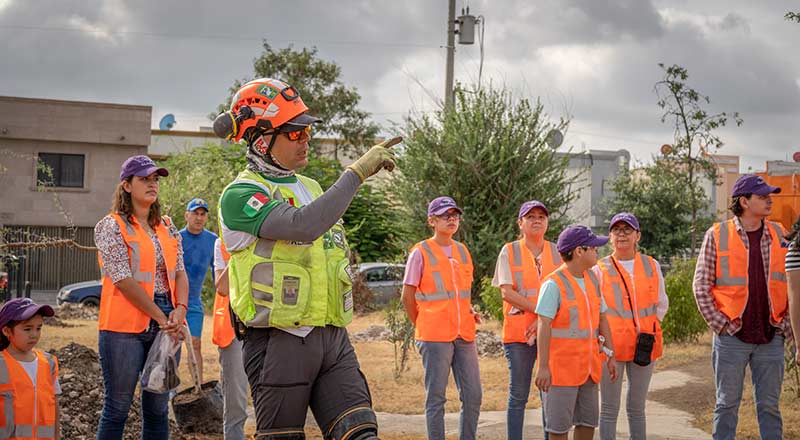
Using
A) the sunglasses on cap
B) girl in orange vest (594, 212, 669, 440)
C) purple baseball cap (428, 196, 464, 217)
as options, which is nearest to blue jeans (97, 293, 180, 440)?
the sunglasses on cap

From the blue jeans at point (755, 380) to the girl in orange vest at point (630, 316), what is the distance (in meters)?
0.57

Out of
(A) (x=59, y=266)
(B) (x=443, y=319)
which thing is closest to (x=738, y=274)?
(B) (x=443, y=319)

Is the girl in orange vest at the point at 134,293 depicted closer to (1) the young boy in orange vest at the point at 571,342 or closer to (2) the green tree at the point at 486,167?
(1) the young boy in orange vest at the point at 571,342

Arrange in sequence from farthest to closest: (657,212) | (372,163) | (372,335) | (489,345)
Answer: (657,212) → (372,335) → (489,345) → (372,163)

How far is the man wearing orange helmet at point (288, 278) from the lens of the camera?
3727 millimetres

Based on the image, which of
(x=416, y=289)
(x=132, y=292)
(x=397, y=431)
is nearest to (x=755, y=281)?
(x=416, y=289)

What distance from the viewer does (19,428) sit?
17.8 feet

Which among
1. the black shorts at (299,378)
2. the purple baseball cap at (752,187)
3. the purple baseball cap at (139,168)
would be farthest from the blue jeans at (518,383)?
the black shorts at (299,378)

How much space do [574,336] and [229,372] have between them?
2.73 meters

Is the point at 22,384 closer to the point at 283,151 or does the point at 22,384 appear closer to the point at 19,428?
the point at 19,428

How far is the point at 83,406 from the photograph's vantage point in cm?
769

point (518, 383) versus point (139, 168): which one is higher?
point (139, 168)

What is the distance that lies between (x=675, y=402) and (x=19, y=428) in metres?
7.55

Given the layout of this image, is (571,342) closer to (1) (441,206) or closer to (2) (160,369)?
(1) (441,206)
